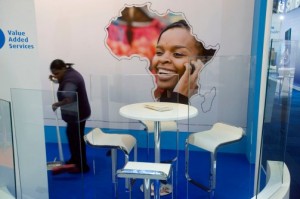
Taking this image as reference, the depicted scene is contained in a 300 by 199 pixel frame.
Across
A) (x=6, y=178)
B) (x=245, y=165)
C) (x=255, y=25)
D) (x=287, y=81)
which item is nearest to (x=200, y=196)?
(x=245, y=165)

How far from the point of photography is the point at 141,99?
4367mm

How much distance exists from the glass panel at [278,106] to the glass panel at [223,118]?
1144mm

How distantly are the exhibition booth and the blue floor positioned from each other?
0.05 feet

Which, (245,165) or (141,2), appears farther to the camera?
(141,2)

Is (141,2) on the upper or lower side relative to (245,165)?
upper

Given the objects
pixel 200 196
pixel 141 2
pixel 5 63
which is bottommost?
pixel 200 196

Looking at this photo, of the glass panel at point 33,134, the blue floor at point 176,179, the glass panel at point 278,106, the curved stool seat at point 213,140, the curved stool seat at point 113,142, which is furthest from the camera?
the blue floor at point 176,179

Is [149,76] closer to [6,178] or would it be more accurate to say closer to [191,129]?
[191,129]

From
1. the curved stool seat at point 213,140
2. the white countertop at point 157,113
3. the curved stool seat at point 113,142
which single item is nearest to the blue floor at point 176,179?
the curved stool seat at point 213,140

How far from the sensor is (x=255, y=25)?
3695mm

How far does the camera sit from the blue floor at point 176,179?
3086mm

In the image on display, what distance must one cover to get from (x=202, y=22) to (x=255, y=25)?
0.74 meters

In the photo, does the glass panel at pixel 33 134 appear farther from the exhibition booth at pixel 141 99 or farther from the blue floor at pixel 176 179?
the blue floor at pixel 176 179

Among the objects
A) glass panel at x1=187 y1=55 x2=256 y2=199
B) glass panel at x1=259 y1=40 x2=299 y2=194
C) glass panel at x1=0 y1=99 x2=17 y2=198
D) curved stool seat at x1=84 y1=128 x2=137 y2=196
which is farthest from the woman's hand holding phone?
glass panel at x1=0 y1=99 x2=17 y2=198
